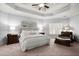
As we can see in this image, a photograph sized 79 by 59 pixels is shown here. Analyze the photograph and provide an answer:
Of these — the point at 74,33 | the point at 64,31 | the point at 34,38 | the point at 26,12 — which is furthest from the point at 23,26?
the point at 74,33

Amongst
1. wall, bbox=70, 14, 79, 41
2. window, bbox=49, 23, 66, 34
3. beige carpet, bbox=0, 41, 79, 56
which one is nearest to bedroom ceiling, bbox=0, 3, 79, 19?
wall, bbox=70, 14, 79, 41

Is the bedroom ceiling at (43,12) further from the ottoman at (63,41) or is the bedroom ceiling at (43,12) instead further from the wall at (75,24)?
the ottoman at (63,41)

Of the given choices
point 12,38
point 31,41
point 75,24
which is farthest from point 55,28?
point 12,38

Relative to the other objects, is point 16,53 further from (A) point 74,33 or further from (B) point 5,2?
(A) point 74,33

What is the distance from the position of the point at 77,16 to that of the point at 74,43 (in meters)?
0.82

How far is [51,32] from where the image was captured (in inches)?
99.7

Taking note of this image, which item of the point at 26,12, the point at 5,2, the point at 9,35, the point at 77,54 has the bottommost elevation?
the point at 77,54

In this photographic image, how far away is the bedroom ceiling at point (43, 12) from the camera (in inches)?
93.9

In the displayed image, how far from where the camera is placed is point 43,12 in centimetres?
257

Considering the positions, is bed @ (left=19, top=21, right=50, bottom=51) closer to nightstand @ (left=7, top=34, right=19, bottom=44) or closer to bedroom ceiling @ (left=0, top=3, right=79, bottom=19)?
nightstand @ (left=7, top=34, right=19, bottom=44)

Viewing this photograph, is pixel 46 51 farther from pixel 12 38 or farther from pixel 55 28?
pixel 12 38

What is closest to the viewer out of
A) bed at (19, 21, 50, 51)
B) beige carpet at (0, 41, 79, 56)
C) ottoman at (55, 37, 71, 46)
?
beige carpet at (0, 41, 79, 56)

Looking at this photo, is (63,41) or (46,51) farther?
(63,41)

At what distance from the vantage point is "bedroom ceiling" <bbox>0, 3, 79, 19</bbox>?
2384 millimetres
